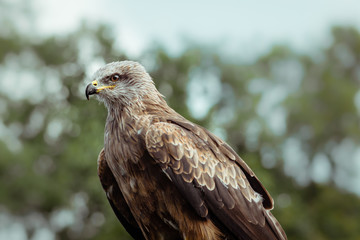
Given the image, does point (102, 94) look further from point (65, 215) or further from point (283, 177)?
point (65, 215)

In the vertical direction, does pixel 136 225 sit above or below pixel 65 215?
above

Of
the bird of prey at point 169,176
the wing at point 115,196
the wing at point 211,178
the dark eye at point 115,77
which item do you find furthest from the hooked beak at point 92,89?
the wing at point 211,178

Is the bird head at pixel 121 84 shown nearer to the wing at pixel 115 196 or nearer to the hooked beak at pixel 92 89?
the hooked beak at pixel 92 89

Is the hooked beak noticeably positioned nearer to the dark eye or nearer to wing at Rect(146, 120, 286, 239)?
the dark eye

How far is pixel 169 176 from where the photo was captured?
234 inches

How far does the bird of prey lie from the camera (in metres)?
5.97

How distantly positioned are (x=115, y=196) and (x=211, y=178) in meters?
1.32

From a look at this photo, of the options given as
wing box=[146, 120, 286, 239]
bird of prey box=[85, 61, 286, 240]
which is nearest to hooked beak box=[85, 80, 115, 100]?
bird of prey box=[85, 61, 286, 240]

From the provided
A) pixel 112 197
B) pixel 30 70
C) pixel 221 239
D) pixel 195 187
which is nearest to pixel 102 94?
pixel 112 197

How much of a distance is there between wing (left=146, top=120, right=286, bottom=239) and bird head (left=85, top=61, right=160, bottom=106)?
686mm

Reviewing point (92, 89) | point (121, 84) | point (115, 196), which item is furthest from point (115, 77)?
point (115, 196)

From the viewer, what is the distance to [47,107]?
34688 mm

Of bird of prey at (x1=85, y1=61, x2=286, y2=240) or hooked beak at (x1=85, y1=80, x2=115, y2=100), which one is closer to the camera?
bird of prey at (x1=85, y1=61, x2=286, y2=240)

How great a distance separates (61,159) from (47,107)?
142 inches
